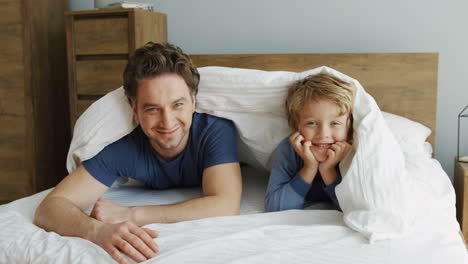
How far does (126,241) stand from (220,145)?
18.3 inches

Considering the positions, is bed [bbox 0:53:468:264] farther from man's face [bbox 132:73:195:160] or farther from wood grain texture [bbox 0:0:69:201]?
wood grain texture [bbox 0:0:69:201]

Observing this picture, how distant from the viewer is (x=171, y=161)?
4.62 ft

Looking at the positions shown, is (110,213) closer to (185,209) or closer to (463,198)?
(185,209)

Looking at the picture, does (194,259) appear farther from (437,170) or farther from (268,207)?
(437,170)

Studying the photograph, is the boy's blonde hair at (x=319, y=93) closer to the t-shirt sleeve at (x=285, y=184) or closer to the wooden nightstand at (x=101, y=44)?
the t-shirt sleeve at (x=285, y=184)

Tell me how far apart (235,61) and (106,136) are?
934 mm

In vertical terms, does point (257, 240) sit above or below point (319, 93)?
below

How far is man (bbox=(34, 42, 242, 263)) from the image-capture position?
45.2 inches

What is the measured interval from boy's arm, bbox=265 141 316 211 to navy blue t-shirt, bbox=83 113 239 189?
0.13 metres

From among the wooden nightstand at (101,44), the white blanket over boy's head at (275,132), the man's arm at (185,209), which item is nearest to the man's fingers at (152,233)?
the man's arm at (185,209)

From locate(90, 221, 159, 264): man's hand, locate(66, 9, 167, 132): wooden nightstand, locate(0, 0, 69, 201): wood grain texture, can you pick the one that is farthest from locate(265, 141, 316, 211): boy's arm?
locate(0, 0, 69, 201): wood grain texture

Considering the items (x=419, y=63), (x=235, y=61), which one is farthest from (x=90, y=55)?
(x=419, y=63)

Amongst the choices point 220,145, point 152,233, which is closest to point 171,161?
point 220,145

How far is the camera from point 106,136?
1375 mm
